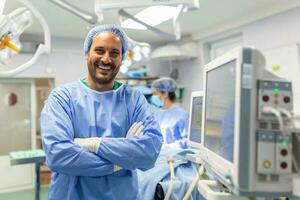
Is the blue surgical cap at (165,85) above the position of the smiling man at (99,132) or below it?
above

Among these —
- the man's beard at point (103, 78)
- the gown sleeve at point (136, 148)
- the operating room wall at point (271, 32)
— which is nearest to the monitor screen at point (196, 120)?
the gown sleeve at point (136, 148)

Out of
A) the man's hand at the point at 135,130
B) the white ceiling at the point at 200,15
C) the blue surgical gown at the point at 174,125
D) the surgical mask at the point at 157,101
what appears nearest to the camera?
the man's hand at the point at 135,130

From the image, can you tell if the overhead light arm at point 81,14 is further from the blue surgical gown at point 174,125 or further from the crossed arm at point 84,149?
the blue surgical gown at point 174,125

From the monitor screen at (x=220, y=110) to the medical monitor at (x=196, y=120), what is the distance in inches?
19.9

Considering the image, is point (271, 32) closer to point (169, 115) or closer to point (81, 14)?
point (169, 115)

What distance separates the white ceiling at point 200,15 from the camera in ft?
11.8

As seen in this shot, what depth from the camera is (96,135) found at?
150 centimetres

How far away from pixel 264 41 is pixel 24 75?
12.1ft

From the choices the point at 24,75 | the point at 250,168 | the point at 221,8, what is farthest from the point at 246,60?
the point at 24,75

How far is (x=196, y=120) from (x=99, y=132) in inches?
30.4

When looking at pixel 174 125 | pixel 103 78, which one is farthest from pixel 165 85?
pixel 103 78

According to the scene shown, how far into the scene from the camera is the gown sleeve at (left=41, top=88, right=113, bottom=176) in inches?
52.2

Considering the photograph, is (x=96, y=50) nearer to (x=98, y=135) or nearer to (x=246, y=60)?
(x=98, y=135)

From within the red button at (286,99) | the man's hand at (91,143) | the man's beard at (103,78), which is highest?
the man's beard at (103,78)
